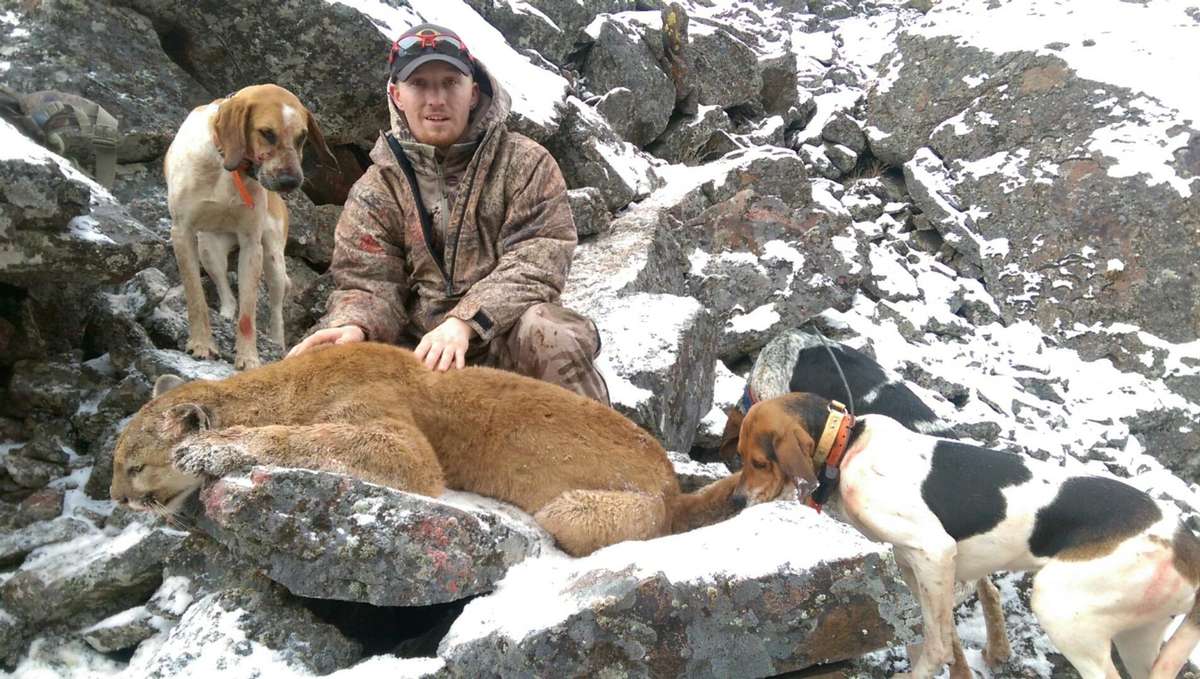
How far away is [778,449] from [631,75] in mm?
9815

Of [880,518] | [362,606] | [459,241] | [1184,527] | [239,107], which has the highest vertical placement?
[239,107]

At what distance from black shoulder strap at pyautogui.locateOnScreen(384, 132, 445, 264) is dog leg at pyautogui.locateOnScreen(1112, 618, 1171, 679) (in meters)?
3.98

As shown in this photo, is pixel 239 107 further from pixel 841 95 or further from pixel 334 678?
pixel 841 95

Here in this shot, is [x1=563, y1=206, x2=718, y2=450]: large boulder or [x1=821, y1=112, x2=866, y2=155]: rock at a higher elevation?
[x1=821, y1=112, x2=866, y2=155]: rock

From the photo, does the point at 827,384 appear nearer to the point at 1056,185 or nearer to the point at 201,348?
the point at 201,348

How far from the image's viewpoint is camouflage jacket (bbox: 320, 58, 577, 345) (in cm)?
441

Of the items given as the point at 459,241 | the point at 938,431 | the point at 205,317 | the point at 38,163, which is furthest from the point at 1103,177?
the point at 38,163

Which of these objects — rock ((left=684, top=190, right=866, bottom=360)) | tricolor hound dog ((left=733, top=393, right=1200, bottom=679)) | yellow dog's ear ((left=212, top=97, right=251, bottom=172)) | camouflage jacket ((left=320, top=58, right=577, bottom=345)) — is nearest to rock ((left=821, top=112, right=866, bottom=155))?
rock ((left=684, top=190, right=866, bottom=360))

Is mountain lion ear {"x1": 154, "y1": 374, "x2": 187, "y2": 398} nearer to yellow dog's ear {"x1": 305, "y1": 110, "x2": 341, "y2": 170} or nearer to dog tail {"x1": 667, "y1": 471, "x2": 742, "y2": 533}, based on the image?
yellow dog's ear {"x1": 305, "y1": 110, "x2": 341, "y2": 170}

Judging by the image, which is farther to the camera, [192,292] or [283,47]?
[283,47]

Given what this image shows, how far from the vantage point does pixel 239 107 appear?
4680mm

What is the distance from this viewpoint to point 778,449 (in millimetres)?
3658

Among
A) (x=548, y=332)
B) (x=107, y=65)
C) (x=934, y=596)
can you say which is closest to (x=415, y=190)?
(x=548, y=332)

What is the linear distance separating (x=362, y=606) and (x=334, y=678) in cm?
54
